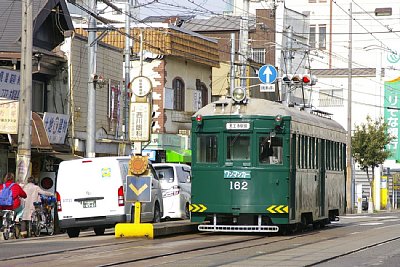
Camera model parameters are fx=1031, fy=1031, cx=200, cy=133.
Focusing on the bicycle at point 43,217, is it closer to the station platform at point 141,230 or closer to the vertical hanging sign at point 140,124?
the station platform at point 141,230

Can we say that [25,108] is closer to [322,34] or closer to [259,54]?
[259,54]

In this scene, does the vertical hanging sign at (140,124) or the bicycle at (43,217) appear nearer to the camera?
the vertical hanging sign at (140,124)

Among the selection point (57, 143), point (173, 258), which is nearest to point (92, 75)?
point (57, 143)

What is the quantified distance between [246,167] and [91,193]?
13.2ft

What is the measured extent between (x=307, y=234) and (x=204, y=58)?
2761 centimetres

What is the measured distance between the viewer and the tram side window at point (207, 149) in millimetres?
24141

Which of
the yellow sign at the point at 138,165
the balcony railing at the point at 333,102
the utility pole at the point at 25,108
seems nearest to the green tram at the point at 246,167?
the yellow sign at the point at 138,165

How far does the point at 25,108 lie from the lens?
27.8 m

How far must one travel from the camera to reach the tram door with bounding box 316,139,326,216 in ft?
89.0

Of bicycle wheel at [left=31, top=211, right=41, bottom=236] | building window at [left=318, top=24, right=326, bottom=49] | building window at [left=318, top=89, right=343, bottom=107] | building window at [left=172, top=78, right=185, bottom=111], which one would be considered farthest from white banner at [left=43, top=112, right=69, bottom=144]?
building window at [left=318, top=24, right=326, bottom=49]

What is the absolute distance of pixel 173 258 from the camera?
17.7 metres

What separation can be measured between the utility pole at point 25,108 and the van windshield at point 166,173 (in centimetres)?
572

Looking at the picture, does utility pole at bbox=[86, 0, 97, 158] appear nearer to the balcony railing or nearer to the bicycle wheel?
the bicycle wheel

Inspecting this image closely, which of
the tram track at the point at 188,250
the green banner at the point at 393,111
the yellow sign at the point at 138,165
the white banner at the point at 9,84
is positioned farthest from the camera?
the green banner at the point at 393,111
